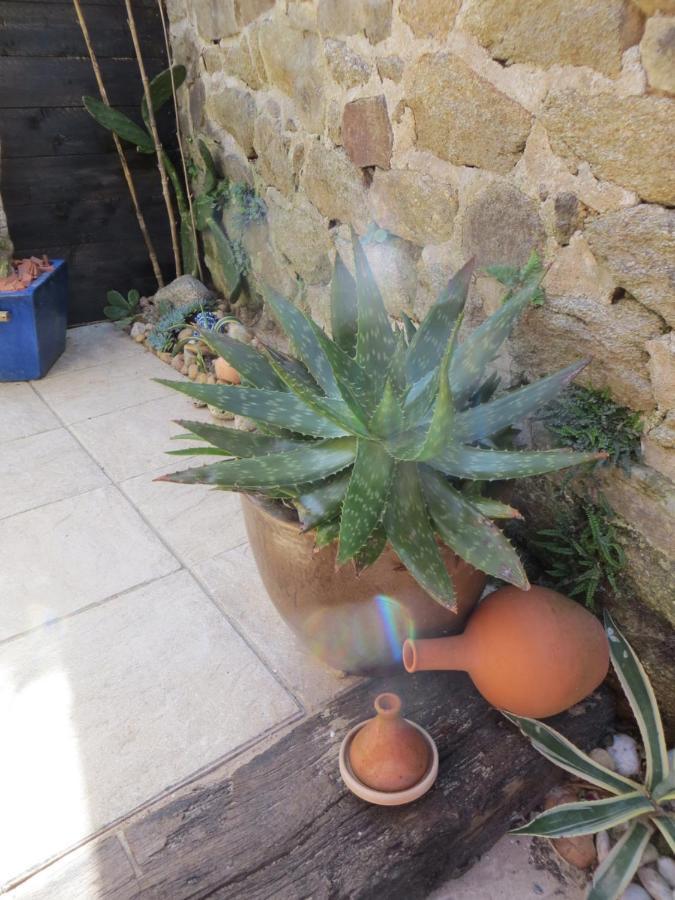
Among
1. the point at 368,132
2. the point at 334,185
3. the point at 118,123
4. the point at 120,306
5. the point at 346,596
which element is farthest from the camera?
the point at 120,306

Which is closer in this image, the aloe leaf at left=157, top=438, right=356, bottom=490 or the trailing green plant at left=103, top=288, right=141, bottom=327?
the aloe leaf at left=157, top=438, right=356, bottom=490

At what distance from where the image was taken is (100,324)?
141 inches

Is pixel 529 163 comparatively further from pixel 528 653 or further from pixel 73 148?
pixel 73 148

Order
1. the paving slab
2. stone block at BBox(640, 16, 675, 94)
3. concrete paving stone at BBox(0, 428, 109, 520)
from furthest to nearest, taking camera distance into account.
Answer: concrete paving stone at BBox(0, 428, 109, 520) → the paving slab → stone block at BBox(640, 16, 675, 94)

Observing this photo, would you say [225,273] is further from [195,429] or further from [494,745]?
[494,745]

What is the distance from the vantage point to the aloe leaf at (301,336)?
4.55ft

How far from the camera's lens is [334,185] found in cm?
221

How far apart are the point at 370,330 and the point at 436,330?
15 cm

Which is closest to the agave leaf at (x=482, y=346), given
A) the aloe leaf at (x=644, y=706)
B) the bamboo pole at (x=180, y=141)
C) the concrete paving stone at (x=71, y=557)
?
the aloe leaf at (x=644, y=706)

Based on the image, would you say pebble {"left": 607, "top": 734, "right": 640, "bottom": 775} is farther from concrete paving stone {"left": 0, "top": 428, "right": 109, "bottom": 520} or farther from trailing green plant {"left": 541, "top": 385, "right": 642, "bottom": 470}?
concrete paving stone {"left": 0, "top": 428, "right": 109, "bottom": 520}

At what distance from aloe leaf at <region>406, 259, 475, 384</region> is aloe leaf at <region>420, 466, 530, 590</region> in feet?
0.82

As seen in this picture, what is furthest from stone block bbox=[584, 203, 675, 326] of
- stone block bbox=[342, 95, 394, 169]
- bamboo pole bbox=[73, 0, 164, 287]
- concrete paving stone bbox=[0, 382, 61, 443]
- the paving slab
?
bamboo pole bbox=[73, 0, 164, 287]

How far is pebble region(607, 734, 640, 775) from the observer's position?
1.39 m

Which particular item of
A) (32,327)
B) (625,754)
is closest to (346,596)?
(625,754)
